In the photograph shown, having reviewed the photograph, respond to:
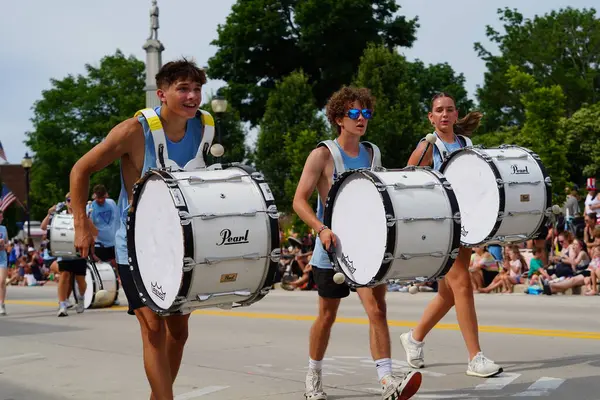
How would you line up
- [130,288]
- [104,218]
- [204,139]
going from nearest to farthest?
[130,288] → [204,139] → [104,218]

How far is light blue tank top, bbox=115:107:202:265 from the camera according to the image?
562 cm

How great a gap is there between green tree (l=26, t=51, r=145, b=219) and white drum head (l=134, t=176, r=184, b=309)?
61911mm

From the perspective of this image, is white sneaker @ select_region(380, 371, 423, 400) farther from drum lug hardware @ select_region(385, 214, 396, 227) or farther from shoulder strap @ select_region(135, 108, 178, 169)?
shoulder strap @ select_region(135, 108, 178, 169)

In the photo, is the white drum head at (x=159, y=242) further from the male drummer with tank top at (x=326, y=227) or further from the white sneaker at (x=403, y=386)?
the white sneaker at (x=403, y=386)

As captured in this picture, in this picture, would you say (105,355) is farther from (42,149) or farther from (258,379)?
(42,149)

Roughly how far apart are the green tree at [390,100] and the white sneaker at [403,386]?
37.2m

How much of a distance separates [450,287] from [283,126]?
40071mm

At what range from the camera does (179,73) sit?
5.72 metres

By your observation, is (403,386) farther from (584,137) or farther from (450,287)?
(584,137)

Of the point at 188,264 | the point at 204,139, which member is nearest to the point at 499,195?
the point at 204,139

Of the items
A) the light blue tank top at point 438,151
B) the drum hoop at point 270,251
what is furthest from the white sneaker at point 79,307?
the drum hoop at point 270,251

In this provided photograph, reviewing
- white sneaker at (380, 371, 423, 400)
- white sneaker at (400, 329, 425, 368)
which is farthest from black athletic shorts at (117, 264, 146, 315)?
white sneaker at (400, 329, 425, 368)

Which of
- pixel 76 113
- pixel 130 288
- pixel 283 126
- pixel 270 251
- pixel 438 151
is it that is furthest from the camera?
pixel 76 113

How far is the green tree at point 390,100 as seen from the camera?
4341 centimetres
